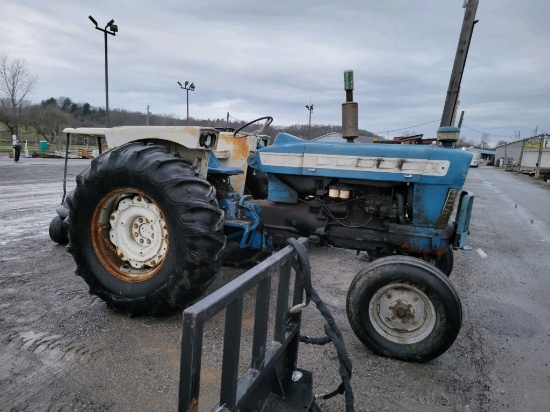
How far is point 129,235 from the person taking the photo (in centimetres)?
336

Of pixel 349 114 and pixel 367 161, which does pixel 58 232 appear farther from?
pixel 367 161

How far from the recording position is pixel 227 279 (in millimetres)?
4152

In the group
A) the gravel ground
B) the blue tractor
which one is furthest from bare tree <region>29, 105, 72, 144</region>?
the blue tractor

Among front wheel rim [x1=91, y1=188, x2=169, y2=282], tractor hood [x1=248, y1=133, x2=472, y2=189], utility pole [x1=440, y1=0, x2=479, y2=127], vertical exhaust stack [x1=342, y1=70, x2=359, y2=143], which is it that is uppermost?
utility pole [x1=440, y1=0, x2=479, y2=127]

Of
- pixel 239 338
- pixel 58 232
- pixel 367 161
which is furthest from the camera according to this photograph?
pixel 58 232

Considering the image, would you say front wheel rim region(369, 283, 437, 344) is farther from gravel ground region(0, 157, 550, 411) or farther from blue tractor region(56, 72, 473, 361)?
gravel ground region(0, 157, 550, 411)

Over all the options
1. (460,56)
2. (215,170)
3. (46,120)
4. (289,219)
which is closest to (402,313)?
(289,219)

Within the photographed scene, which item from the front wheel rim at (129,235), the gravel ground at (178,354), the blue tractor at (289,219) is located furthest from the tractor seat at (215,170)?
the gravel ground at (178,354)

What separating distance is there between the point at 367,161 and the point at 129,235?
208cm

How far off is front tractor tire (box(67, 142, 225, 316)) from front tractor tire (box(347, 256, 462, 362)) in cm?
110

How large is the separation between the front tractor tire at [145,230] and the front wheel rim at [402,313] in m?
1.21

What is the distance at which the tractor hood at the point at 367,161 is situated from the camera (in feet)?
10.2

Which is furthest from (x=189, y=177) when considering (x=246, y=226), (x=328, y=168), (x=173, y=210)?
(x=328, y=168)

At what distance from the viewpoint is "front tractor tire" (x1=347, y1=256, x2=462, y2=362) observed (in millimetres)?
2600
